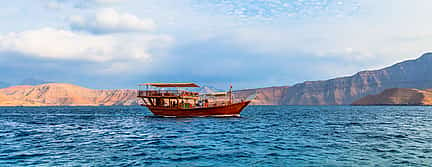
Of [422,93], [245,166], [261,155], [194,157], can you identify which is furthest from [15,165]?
[422,93]

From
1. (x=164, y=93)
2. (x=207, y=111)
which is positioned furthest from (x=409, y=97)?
(x=164, y=93)

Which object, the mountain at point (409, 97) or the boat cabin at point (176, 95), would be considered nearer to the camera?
the boat cabin at point (176, 95)

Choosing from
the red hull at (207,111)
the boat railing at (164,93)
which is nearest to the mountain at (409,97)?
the red hull at (207,111)

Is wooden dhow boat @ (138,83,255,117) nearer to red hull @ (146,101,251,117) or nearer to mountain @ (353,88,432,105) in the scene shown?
red hull @ (146,101,251,117)

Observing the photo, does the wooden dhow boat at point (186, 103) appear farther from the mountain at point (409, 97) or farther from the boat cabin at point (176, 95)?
the mountain at point (409, 97)

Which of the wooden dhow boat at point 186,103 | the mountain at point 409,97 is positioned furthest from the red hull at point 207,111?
the mountain at point 409,97

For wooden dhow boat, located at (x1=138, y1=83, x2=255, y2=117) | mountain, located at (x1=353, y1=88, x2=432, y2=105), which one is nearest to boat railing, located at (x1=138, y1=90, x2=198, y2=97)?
wooden dhow boat, located at (x1=138, y1=83, x2=255, y2=117)

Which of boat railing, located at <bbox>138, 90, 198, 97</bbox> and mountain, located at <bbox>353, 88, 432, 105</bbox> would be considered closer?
boat railing, located at <bbox>138, 90, 198, 97</bbox>

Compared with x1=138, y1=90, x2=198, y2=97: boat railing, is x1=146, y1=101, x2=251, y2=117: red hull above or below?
below

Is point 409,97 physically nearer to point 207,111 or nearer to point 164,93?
point 207,111

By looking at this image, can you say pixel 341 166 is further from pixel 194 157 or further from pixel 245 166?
pixel 194 157

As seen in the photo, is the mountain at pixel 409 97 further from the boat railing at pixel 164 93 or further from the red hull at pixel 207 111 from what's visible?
the boat railing at pixel 164 93

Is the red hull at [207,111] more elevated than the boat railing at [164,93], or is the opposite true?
the boat railing at [164,93]

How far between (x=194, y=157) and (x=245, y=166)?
369cm
